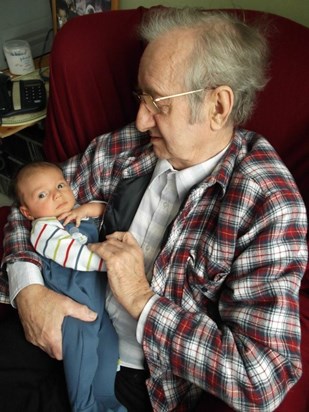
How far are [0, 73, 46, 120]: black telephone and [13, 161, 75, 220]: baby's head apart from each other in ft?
1.92

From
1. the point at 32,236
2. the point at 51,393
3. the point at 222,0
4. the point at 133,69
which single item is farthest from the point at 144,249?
the point at 222,0

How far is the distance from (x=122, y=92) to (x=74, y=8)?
0.86m

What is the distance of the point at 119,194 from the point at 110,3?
1.07 m

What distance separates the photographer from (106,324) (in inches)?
43.1

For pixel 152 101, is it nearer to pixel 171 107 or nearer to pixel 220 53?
pixel 171 107

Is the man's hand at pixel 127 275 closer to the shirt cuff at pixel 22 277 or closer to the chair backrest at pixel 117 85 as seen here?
the shirt cuff at pixel 22 277

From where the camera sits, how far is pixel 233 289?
875 millimetres

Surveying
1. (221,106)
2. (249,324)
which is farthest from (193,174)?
(249,324)

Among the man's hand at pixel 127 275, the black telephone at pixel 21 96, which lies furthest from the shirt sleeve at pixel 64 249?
the black telephone at pixel 21 96

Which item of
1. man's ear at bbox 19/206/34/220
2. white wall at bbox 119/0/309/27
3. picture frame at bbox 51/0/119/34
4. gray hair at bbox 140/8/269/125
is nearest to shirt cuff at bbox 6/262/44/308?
man's ear at bbox 19/206/34/220

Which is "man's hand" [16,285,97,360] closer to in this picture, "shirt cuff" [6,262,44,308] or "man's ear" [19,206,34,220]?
"shirt cuff" [6,262,44,308]

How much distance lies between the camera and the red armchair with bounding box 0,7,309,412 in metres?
1.02

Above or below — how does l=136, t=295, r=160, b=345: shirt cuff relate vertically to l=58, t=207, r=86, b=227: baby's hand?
below

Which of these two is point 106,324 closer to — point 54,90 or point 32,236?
point 32,236
